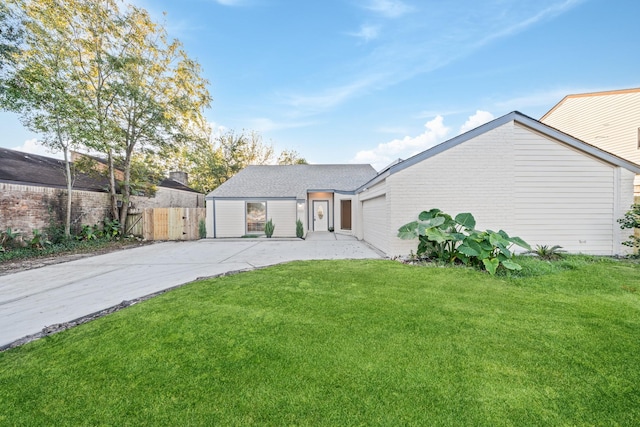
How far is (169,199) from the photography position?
17859 millimetres

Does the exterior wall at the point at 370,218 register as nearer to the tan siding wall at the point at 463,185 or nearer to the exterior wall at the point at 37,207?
the tan siding wall at the point at 463,185

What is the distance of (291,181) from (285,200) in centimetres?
212

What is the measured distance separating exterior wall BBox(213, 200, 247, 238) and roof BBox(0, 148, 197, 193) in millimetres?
5169

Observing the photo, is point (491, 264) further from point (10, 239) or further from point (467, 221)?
point (10, 239)

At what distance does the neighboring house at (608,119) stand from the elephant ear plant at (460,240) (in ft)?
32.8

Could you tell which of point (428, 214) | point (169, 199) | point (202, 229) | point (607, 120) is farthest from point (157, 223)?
point (607, 120)

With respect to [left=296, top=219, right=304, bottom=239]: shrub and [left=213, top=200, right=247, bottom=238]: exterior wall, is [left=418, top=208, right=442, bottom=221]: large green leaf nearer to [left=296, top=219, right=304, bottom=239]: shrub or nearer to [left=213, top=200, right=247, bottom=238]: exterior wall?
Result: [left=296, top=219, right=304, bottom=239]: shrub

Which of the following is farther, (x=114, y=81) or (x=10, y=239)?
(x=114, y=81)

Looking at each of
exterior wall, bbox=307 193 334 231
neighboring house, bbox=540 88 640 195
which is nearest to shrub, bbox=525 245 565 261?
neighboring house, bbox=540 88 640 195

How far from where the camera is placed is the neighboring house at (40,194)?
8.41 metres

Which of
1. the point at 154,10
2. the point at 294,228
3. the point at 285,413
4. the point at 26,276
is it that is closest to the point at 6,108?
the point at 26,276

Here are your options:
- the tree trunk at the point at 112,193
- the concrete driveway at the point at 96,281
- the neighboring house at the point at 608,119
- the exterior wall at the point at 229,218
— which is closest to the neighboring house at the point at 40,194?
the tree trunk at the point at 112,193

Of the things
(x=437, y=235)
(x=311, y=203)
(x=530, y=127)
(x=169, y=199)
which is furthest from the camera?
(x=169, y=199)

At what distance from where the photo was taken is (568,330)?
9.77 feet
